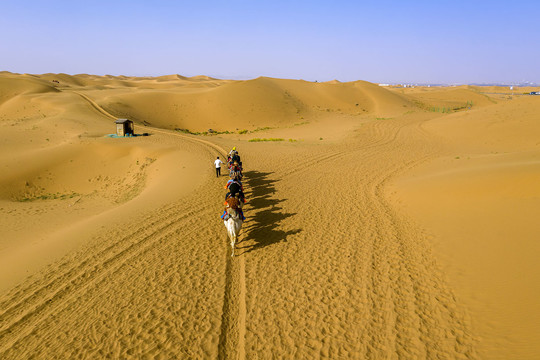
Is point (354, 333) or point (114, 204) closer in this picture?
point (354, 333)

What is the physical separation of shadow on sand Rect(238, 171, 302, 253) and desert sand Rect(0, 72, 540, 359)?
0.08 meters

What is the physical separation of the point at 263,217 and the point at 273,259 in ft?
10.4

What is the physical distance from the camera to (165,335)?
667 cm

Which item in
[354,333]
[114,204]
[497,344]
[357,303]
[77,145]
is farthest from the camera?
[77,145]

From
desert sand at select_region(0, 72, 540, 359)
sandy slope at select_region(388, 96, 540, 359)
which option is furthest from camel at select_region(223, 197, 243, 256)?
sandy slope at select_region(388, 96, 540, 359)

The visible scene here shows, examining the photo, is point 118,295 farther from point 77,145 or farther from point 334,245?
point 77,145

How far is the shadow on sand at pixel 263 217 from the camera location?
10.9 m

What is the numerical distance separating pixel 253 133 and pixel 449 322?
3649 cm

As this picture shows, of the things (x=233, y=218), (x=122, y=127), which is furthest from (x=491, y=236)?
(x=122, y=127)

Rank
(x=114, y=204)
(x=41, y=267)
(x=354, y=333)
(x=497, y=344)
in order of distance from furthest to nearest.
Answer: (x=114, y=204) < (x=41, y=267) < (x=354, y=333) < (x=497, y=344)

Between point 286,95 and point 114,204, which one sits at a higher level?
point 286,95

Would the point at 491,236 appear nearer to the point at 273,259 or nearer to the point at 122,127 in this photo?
the point at 273,259

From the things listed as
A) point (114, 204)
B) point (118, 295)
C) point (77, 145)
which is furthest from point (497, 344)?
point (77, 145)

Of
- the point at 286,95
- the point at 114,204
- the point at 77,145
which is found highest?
the point at 286,95
